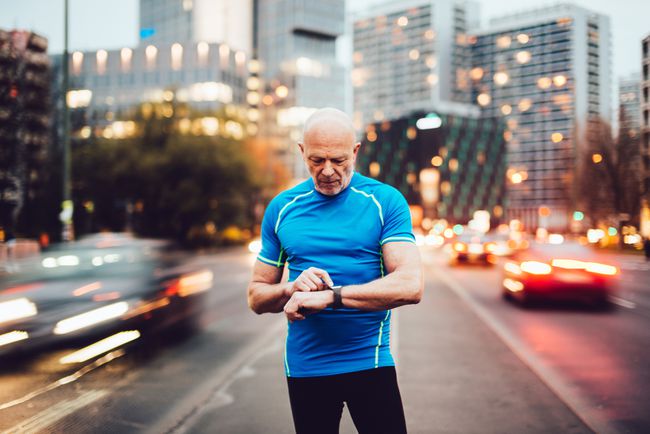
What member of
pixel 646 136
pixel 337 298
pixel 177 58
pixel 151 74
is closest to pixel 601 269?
pixel 337 298

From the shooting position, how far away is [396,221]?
7.59 feet

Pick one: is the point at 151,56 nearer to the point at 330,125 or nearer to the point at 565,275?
the point at 565,275

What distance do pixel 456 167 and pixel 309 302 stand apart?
146 metres

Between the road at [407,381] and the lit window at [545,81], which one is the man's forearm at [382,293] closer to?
the road at [407,381]

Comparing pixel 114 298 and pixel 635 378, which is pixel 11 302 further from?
pixel 635 378

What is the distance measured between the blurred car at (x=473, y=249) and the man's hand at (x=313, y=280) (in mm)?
28549

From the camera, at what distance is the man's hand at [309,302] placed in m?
2.12

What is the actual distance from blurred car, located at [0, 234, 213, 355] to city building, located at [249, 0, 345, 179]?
104347mm

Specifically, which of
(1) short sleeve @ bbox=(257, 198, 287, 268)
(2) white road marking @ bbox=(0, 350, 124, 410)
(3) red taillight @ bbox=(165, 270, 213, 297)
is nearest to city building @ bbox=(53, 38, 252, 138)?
(3) red taillight @ bbox=(165, 270, 213, 297)

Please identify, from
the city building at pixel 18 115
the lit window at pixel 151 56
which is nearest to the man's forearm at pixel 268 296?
the city building at pixel 18 115

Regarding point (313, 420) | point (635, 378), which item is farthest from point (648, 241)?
point (313, 420)

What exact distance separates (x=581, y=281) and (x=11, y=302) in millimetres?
10812

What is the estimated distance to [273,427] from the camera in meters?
5.11

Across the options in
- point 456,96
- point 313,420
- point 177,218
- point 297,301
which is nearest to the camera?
point 297,301
